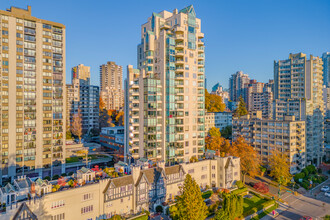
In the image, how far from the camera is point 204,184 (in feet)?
217

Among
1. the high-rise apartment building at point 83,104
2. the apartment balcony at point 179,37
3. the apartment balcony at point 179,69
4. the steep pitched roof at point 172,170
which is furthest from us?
the high-rise apartment building at point 83,104

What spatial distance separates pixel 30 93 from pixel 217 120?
95.7 meters

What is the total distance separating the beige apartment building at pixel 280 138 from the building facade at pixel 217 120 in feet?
116

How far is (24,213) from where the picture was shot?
3566 cm

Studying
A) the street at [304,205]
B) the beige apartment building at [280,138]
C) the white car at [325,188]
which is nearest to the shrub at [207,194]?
the street at [304,205]

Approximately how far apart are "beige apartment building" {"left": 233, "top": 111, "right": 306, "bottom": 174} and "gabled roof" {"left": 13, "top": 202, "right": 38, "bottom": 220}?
75882mm

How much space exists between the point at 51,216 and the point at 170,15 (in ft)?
222

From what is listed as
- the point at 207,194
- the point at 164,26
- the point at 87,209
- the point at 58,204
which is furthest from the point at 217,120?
the point at 58,204

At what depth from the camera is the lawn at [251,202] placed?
189 feet

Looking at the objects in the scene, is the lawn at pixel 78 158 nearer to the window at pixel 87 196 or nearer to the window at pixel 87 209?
the window at pixel 87 209

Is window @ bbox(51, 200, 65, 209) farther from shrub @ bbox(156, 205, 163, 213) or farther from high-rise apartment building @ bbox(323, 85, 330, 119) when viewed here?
high-rise apartment building @ bbox(323, 85, 330, 119)

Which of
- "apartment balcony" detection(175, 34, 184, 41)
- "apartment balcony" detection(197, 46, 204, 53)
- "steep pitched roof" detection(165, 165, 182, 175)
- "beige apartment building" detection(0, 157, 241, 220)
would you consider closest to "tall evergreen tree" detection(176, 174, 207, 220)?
"beige apartment building" detection(0, 157, 241, 220)

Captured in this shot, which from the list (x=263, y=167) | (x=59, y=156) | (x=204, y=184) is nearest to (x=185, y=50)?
(x=204, y=184)

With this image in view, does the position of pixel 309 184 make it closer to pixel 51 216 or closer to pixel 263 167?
pixel 263 167
